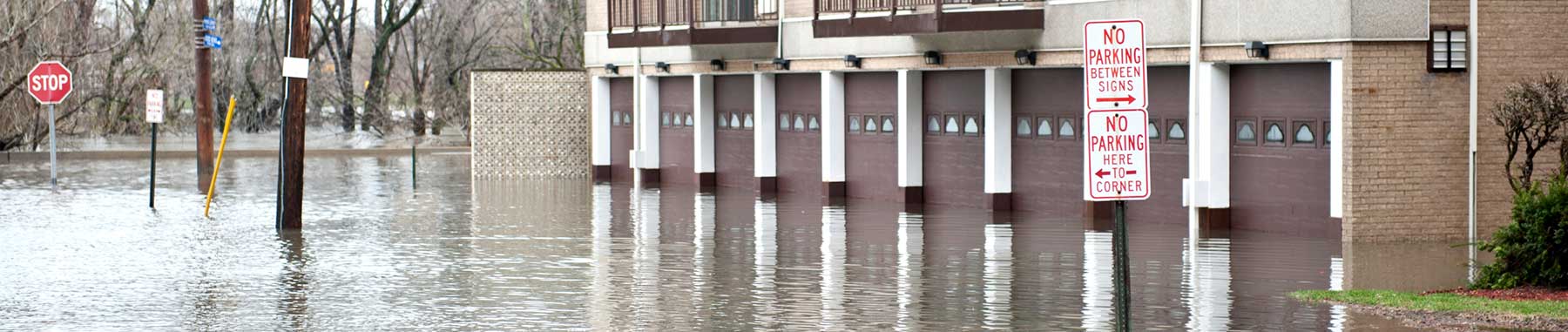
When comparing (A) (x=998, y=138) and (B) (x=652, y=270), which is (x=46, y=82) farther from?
(B) (x=652, y=270)

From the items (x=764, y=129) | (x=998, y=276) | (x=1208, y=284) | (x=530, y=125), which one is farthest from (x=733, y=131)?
(x=1208, y=284)

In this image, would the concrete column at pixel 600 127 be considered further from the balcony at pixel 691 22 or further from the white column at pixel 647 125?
the balcony at pixel 691 22

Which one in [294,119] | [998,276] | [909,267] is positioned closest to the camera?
[998,276]

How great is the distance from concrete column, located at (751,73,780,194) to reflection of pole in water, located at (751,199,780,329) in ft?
13.2

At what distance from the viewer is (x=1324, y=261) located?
1920 centimetres

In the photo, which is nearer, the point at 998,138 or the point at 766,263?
the point at 766,263

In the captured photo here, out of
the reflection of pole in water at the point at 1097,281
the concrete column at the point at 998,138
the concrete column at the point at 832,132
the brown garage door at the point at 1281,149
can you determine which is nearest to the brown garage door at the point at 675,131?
the concrete column at the point at 832,132

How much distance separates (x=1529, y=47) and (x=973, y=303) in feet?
28.2

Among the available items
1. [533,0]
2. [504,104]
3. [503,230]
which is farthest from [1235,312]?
[533,0]

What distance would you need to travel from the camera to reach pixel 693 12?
A: 3294 cm

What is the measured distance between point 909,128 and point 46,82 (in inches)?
1050

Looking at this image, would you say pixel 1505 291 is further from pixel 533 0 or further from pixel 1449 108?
pixel 533 0

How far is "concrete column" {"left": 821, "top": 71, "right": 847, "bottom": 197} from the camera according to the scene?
31.0m

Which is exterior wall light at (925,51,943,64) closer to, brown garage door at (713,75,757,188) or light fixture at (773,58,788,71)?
light fixture at (773,58,788,71)
